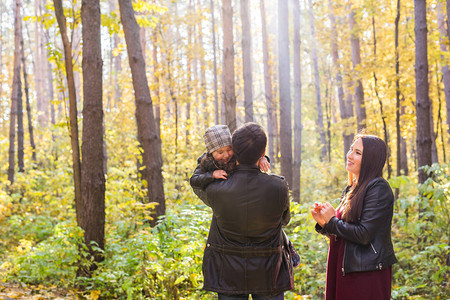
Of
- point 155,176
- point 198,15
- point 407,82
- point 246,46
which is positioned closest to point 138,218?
point 155,176

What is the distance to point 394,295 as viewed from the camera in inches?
203

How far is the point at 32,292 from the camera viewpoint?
17.1ft

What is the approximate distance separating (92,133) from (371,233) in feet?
13.4

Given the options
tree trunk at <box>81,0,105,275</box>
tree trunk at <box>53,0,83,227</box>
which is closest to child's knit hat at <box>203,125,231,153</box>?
tree trunk at <box>81,0,105,275</box>

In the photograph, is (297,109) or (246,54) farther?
(297,109)

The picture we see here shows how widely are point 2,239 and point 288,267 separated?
324 inches

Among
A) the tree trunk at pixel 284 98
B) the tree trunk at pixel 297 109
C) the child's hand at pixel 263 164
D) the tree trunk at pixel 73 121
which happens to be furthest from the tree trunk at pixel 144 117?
the tree trunk at pixel 297 109

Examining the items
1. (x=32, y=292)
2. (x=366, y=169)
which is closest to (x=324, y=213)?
(x=366, y=169)

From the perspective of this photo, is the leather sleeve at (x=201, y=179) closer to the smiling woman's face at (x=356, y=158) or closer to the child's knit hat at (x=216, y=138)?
the child's knit hat at (x=216, y=138)

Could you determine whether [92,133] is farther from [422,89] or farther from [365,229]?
[422,89]

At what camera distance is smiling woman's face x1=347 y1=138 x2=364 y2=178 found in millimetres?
2969

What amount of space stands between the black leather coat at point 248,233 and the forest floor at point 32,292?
10.1 feet

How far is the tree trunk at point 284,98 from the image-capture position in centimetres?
1106

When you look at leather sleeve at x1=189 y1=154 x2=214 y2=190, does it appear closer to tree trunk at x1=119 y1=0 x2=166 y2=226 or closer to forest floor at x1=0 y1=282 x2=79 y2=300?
forest floor at x1=0 y1=282 x2=79 y2=300
